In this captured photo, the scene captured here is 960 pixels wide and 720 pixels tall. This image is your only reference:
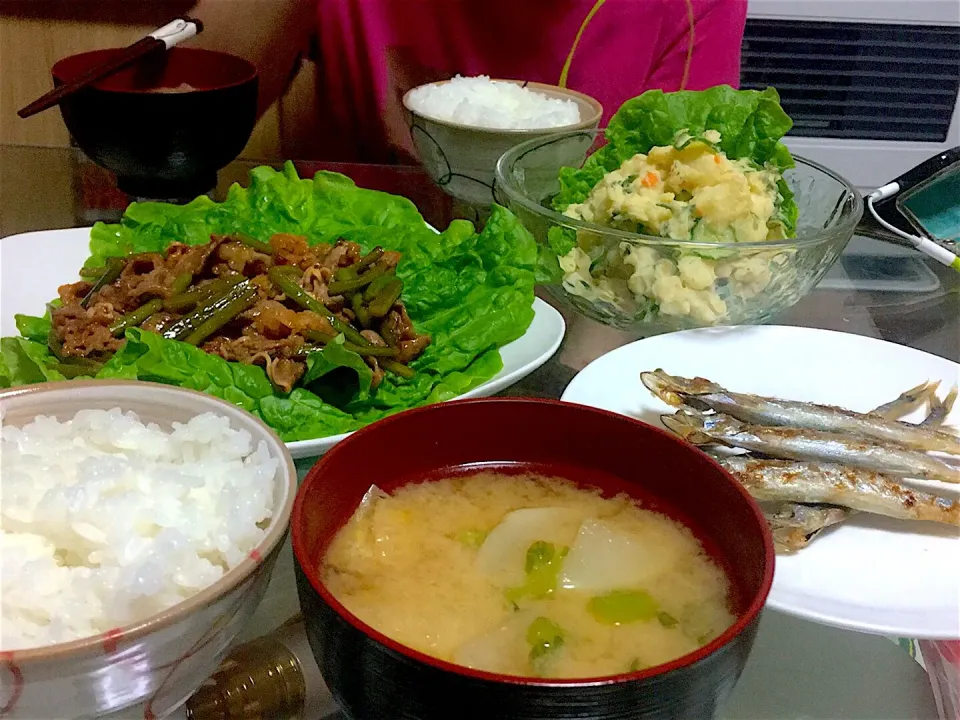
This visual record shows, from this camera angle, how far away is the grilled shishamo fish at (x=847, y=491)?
109 centimetres

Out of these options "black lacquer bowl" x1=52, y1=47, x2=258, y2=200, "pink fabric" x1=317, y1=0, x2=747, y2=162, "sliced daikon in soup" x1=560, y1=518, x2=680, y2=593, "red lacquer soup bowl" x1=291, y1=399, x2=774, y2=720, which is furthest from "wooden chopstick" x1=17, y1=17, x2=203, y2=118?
"sliced daikon in soup" x1=560, y1=518, x2=680, y2=593

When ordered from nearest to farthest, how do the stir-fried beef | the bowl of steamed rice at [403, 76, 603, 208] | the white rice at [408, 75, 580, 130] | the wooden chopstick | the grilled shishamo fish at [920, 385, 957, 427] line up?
the grilled shishamo fish at [920, 385, 957, 427], the stir-fried beef, the wooden chopstick, the bowl of steamed rice at [403, 76, 603, 208], the white rice at [408, 75, 580, 130]

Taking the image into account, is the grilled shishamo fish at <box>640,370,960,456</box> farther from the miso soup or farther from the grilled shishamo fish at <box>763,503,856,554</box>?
the miso soup

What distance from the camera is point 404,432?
992 mm

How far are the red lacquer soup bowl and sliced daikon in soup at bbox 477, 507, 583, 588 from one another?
76 millimetres

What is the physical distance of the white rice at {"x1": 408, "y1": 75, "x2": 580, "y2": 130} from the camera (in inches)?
79.3

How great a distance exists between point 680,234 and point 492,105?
79 cm

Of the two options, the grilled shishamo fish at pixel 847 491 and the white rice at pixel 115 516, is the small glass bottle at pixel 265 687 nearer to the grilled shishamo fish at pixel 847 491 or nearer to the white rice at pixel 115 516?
the white rice at pixel 115 516

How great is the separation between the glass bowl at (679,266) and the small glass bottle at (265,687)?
0.89m

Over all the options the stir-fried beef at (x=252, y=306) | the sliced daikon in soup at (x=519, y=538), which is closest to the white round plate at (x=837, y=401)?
the sliced daikon in soup at (x=519, y=538)

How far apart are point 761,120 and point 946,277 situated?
0.60 m

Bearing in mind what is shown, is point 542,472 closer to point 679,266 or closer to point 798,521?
point 798,521

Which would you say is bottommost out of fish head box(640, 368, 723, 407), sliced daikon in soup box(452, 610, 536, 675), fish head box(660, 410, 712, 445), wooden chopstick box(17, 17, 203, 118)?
fish head box(660, 410, 712, 445)

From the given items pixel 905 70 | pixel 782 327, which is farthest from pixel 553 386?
pixel 905 70
